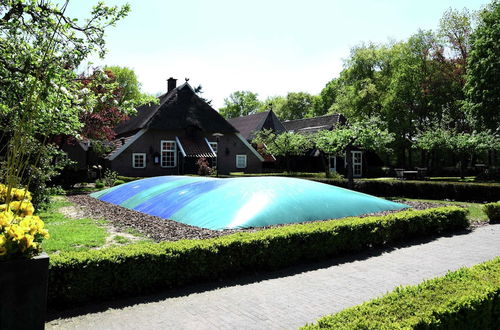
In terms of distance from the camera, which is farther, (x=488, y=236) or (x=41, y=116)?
(x=488, y=236)

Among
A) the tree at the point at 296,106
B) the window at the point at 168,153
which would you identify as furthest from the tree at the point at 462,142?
the tree at the point at 296,106

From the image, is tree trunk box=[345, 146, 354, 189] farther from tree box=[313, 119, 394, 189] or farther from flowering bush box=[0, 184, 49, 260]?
flowering bush box=[0, 184, 49, 260]

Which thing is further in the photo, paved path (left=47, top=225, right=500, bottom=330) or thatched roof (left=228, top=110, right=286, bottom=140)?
thatched roof (left=228, top=110, right=286, bottom=140)

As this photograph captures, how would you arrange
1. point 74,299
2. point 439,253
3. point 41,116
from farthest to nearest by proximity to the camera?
1. point 439,253
2. point 41,116
3. point 74,299

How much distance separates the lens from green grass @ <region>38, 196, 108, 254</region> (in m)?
8.29

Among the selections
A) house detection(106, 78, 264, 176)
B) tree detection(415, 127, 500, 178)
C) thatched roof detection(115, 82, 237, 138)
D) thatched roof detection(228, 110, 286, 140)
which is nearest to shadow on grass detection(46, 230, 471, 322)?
tree detection(415, 127, 500, 178)

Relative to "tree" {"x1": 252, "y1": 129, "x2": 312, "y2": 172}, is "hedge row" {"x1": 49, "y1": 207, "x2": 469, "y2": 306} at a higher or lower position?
lower

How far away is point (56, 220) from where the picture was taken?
12.0m

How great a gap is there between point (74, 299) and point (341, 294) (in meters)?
3.95

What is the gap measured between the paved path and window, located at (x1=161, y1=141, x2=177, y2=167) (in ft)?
82.7

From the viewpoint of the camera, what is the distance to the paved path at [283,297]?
15.7ft

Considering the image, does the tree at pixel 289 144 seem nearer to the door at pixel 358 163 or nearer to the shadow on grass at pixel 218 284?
the door at pixel 358 163

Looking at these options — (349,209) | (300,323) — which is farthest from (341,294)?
(349,209)

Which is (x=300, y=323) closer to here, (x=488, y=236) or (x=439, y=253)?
(x=439, y=253)
